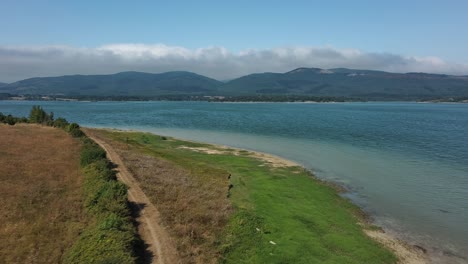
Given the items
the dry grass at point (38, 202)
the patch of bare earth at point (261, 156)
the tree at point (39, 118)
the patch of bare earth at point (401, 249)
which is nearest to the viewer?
the dry grass at point (38, 202)

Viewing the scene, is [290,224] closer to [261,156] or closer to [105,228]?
[105,228]

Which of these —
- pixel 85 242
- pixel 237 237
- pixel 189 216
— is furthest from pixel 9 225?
pixel 237 237

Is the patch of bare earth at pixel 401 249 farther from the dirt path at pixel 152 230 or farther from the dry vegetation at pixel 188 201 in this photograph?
the dirt path at pixel 152 230

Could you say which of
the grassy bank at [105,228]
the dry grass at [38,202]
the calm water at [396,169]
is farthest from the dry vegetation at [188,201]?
the calm water at [396,169]

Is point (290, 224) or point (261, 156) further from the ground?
point (290, 224)

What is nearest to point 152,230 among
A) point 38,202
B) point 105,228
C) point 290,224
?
point 105,228

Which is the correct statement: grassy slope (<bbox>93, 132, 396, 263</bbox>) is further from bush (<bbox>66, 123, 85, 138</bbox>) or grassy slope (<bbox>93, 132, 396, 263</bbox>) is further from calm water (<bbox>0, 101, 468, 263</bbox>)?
bush (<bbox>66, 123, 85, 138</bbox>)

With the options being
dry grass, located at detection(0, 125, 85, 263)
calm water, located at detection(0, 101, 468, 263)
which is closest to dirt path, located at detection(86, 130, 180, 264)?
dry grass, located at detection(0, 125, 85, 263)
